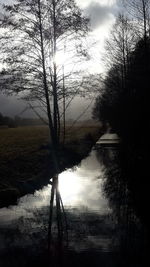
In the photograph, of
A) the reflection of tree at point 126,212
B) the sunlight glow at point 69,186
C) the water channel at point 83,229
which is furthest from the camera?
the sunlight glow at point 69,186

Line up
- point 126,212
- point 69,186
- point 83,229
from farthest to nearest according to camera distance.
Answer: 1. point 69,186
2. point 126,212
3. point 83,229

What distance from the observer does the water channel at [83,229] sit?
24.1 ft

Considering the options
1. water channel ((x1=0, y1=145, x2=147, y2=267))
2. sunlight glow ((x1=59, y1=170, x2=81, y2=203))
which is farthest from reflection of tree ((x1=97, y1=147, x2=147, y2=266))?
sunlight glow ((x1=59, y1=170, x2=81, y2=203))

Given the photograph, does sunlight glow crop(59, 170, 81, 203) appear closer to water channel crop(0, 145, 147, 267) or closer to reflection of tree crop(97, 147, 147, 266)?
water channel crop(0, 145, 147, 267)

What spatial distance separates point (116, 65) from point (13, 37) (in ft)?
80.9

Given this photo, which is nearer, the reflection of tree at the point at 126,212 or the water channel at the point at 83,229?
the water channel at the point at 83,229

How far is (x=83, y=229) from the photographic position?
31.2 feet

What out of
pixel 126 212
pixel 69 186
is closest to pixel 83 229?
pixel 126 212

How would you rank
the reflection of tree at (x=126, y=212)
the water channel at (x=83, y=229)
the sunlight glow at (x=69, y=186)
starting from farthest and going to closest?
1. the sunlight glow at (x=69, y=186)
2. the reflection of tree at (x=126, y=212)
3. the water channel at (x=83, y=229)

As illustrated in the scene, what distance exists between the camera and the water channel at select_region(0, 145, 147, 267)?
289 inches

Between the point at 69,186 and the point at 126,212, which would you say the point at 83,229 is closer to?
the point at 126,212

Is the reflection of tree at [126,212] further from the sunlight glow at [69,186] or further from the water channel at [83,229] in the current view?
the sunlight glow at [69,186]

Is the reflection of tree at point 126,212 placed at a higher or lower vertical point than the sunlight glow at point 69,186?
higher

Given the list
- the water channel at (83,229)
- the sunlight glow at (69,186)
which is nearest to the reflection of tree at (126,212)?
the water channel at (83,229)
